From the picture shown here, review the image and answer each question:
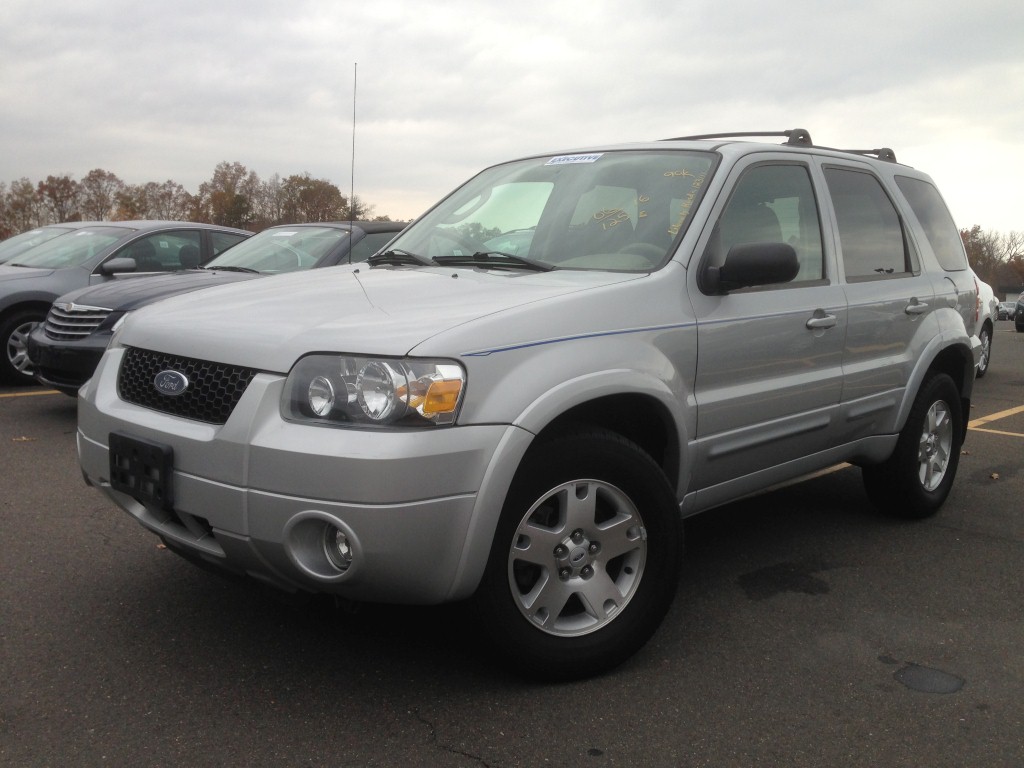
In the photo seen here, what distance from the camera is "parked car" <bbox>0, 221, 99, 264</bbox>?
9617mm

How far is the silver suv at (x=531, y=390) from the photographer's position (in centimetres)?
263

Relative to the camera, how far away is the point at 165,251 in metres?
9.20

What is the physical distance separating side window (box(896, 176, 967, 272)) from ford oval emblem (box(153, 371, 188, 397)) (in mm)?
3668

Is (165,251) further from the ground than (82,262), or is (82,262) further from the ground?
(165,251)

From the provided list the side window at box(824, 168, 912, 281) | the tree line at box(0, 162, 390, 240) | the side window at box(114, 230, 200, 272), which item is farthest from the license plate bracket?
the tree line at box(0, 162, 390, 240)

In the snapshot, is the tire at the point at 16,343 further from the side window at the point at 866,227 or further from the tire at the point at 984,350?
the tire at the point at 984,350

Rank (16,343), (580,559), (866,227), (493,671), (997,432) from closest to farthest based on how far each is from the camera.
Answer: (580,559) < (493,671) < (866,227) < (997,432) < (16,343)

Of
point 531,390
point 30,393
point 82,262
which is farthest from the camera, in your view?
point 82,262

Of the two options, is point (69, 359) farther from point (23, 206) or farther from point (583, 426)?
point (23, 206)

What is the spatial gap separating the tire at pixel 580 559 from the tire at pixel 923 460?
6.84ft

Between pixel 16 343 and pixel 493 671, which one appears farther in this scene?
pixel 16 343

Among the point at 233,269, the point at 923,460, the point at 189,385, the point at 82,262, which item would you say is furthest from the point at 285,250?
the point at 189,385

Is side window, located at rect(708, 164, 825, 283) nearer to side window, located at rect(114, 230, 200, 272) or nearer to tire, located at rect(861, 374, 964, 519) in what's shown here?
tire, located at rect(861, 374, 964, 519)

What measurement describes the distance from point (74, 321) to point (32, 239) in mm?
3640
